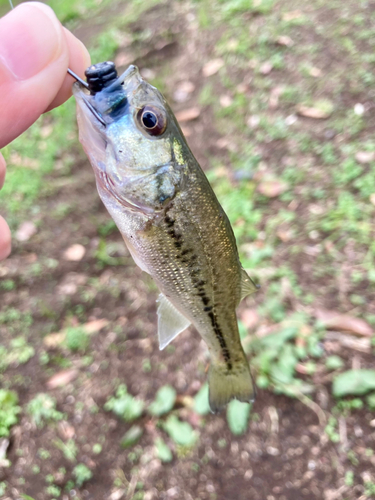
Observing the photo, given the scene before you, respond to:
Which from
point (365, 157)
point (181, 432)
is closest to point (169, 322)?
point (181, 432)

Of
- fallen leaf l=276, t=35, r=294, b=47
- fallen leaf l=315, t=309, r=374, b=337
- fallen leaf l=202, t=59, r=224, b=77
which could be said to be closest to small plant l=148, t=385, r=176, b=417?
fallen leaf l=315, t=309, r=374, b=337

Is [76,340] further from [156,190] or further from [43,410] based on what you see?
[156,190]

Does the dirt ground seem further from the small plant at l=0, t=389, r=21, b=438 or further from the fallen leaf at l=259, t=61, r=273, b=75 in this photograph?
the fallen leaf at l=259, t=61, r=273, b=75

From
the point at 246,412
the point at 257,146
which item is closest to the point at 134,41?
the point at 257,146

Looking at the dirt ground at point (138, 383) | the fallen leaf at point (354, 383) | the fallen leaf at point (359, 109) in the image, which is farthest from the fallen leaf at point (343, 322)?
the fallen leaf at point (359, 109)

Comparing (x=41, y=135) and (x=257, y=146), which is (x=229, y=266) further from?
(x=41, y=135)

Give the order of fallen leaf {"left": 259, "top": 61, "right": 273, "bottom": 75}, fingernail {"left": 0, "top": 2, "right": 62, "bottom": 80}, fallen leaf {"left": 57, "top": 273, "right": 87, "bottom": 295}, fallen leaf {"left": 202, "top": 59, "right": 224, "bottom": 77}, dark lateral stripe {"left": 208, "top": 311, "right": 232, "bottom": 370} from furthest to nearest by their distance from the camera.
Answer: fallen leaf {"left": 202, "top": 59, "right": 224, "bottom": 77} < fallen leaf {"left": 259, "top": 61, "right": 273, "bottom": 75} < fallen leaf {"left": 57, "top": 273, "right": 87, "bottom": 295} < dark lateral stripe {"left": 208, "top": 311, "right": 232, "bottom": 370} < fingernail {"left": 0, "top": 2, "right": 62, "bottom": 80}

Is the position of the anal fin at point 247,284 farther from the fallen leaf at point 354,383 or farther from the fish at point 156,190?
the fallen leaf at point 354,383

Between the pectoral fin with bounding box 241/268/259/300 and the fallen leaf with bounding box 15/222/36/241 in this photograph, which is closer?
the pectoral fin with bounding box 241/268/259/300
